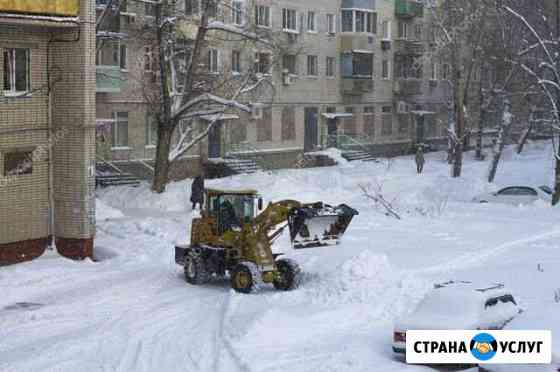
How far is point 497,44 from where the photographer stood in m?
51.4

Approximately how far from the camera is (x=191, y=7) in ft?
126

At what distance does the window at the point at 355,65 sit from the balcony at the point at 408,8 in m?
5.55

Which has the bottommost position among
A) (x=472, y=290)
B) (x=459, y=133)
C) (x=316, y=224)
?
(x=472, y=290)

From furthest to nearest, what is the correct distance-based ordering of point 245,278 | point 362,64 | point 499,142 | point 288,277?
point 362,64, point 499,142, point 288,277, point 245,278

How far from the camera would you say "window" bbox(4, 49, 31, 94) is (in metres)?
23.8

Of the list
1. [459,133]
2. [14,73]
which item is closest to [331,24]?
[459,133]

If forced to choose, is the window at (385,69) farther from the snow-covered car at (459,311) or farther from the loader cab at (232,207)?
the snow-covered car at (459,311)

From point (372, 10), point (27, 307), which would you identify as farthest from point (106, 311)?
point (372, 10)

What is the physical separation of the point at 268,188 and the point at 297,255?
1436 cm

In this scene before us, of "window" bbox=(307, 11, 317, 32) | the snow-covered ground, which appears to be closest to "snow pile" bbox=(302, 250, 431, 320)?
the snow-covered ground

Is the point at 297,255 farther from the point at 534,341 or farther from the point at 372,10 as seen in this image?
the point at 372,10

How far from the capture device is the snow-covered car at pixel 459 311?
14.3 meters

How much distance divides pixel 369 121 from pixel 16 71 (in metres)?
39.1

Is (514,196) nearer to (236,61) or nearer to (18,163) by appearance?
(236,61)
